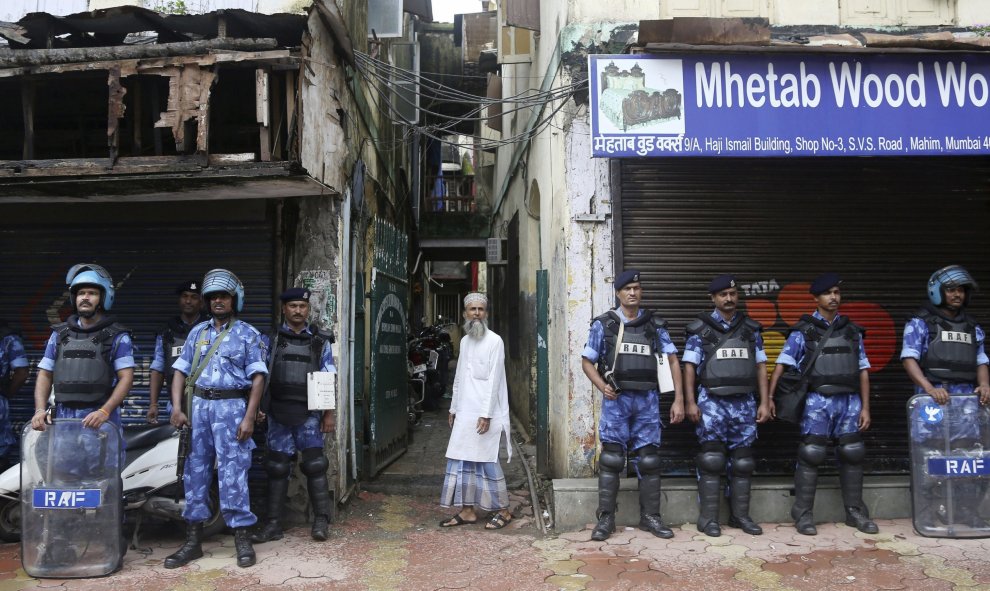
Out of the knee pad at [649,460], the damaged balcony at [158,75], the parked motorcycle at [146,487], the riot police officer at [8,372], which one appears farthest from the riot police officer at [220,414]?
the knee pad at [649,460]

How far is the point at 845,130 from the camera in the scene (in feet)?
17.2

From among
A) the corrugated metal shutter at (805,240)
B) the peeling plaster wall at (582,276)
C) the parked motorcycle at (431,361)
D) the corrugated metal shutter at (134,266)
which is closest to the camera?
the peeling plaster wall at (582,276)

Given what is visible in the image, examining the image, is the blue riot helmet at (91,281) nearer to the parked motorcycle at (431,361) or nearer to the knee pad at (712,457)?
the knee pad at (712,457)

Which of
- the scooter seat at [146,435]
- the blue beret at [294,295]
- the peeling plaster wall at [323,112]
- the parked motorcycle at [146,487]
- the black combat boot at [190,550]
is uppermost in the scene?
the peeling plaster wall at [323,112]

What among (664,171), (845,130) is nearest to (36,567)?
(664,171)

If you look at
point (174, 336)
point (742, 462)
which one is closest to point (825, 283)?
point (742, 462)

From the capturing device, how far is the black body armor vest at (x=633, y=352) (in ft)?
16.7

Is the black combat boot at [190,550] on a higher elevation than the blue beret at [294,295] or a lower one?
lower

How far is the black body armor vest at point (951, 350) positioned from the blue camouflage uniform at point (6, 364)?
728 centimetres

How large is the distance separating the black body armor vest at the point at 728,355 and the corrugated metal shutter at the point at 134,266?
369 cm

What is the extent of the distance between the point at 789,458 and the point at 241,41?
552 cm

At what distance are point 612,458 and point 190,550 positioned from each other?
10.0 feet

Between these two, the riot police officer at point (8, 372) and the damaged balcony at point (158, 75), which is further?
the riot police officer at point (8, 372)

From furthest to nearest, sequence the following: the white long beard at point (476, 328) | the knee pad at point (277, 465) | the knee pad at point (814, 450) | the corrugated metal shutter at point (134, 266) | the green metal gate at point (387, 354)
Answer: the green metal gate at point (387, 354) → the corrugated metal shutter at point (134, 266) → the white long beard at point (476, 328) → the knee pad at point (277, 465) → the knee pad at point (814, 450)
